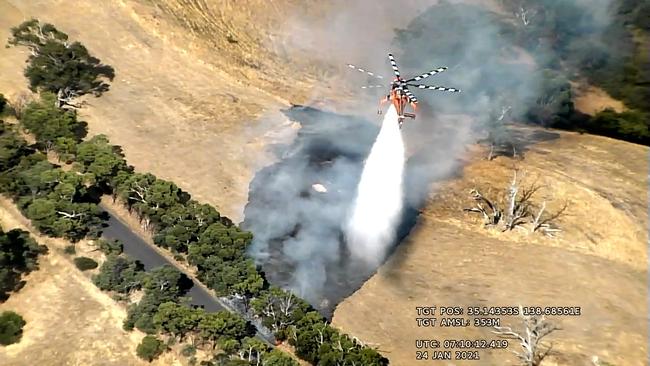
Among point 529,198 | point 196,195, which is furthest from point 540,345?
point 196,195

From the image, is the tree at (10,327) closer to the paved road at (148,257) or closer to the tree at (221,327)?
the paved road at (148,257)

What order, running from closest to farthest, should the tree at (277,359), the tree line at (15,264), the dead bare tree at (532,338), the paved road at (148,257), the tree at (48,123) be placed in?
the tree at (277,359) → the dead bare tree at (532,338) → the tree line at (15,264) → the paved road at (148,257) → the tree at (48,123)

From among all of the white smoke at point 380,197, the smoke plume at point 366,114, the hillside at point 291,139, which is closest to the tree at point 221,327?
the hillside at point 291,139

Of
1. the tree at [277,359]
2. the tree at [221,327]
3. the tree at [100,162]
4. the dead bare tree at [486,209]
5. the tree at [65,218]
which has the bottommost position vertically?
the tree at [277,359]

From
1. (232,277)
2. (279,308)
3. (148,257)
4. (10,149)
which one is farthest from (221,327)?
(10,149)

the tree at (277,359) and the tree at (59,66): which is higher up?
the tree at (59,66)

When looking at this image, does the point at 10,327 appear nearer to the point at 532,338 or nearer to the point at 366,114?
the point at 532,338

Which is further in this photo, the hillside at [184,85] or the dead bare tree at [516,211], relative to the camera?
the hillside at [184,85]
